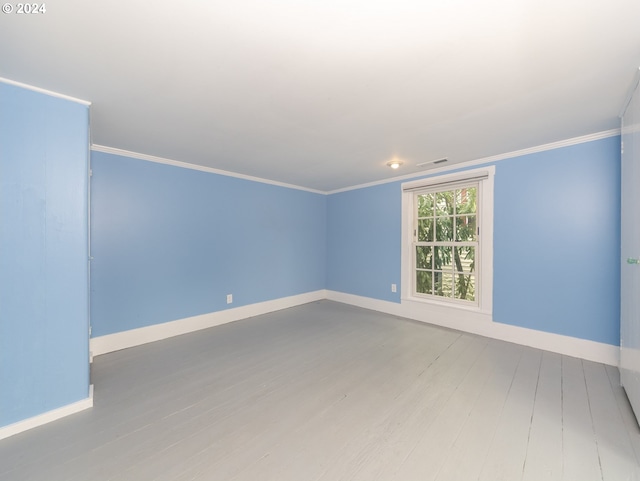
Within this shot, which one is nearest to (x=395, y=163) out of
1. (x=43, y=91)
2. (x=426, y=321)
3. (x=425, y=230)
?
(x=425, y=230)

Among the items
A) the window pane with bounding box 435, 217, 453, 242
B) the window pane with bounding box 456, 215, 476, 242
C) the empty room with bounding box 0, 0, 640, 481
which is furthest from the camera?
the window pane with bounding box 435, 217, 453, 242

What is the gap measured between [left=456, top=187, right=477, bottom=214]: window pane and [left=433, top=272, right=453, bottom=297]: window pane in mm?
948

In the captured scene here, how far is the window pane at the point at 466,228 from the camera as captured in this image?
3602 mm

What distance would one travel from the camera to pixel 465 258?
3.71 meters

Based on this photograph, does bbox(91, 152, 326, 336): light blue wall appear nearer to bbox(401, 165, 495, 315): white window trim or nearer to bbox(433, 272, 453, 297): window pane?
bbox(433, 272, 453, 297): window pane

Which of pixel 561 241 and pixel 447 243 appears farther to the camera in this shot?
pixel 447 243

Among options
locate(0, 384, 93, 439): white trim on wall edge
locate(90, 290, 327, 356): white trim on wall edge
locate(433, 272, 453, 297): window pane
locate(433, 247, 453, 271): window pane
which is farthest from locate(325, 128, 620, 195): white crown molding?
locate(0, 384, 93, 439): white trim on wall edge

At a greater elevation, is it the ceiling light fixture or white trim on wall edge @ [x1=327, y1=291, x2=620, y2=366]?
the ceiling light fixture

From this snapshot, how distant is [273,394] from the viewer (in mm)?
2088

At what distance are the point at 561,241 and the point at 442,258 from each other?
137 cm

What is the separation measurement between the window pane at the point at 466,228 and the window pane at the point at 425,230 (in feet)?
1.32

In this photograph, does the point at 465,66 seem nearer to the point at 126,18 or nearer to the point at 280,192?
the point at 126,18

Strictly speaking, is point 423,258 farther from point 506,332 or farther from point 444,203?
point 506,332

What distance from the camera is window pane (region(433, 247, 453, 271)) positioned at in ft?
12.7
